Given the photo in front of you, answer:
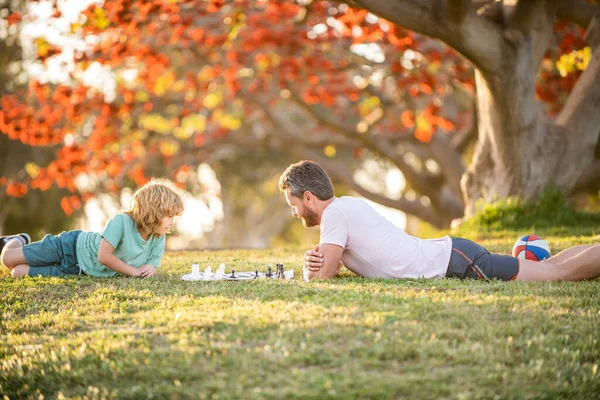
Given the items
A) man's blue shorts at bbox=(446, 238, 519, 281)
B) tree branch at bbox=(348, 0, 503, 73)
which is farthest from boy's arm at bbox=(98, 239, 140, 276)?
tree branch at bbox=(348, 0, 503, 73)

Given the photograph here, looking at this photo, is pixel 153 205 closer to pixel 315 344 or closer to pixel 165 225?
pixel 165 225

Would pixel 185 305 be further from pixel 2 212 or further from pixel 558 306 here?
pixel 2 212

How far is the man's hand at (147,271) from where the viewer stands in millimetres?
7188

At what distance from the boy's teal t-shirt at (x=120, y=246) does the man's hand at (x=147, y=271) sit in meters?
0.14

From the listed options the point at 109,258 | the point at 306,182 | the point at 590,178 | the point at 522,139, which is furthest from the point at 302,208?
the point at 590,178

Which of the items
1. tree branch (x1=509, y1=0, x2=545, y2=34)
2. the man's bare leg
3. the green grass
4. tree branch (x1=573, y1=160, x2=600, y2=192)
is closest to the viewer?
the green grass

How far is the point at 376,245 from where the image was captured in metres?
6.30

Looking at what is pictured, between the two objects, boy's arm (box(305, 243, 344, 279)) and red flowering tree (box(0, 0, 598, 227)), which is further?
red flowering tree (box(0, 0, 598, 227))

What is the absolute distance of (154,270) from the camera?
7.30 meters

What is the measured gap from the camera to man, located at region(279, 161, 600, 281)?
20.4ft

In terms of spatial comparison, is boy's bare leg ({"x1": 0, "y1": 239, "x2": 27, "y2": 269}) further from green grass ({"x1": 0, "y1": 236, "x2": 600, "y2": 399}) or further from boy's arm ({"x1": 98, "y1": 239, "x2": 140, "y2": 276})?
green grass ({"x1": 0, "y1": 236, "x2": 600, "y2": 399})

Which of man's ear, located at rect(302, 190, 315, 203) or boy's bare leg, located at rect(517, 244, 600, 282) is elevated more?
man's ear, located at rect(302, 190, 315, 203)

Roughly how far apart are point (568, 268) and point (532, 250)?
1.05m

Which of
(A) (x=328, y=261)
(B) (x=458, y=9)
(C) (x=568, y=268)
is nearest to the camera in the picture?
(A) (x=328, y=261)
